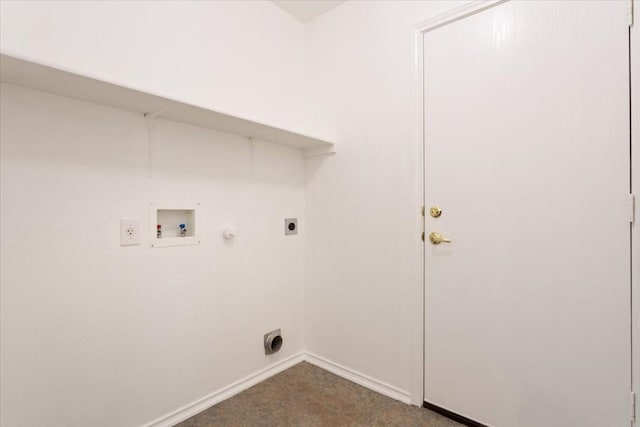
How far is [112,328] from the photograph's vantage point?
4.68 feet

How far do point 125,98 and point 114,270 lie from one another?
77 centimetres

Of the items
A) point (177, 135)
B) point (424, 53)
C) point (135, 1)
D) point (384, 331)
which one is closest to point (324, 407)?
point (384, 331)

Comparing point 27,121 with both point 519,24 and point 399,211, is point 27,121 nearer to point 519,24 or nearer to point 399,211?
point 399,211

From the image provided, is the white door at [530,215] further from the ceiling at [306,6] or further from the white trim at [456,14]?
the ceiling at [306,6]

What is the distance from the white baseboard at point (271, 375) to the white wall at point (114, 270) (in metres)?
0.04

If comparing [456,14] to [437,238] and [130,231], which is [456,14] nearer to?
[437,238]

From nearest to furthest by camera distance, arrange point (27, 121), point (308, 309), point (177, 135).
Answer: point (27, 121) → point (177, 135) → point (308, 309)

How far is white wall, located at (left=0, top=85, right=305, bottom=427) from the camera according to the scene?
3.98 ft

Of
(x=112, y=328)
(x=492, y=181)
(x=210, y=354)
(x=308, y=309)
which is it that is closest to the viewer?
(x=112, y=328)

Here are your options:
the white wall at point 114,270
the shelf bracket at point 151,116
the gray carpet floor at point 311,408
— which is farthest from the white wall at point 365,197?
the shelf bracket at point 151,116

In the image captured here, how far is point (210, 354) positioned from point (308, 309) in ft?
2.59

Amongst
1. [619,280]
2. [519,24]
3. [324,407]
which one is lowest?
[324,407]

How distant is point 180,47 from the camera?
5.45 ft

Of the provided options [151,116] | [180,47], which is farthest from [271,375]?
[180,47]
